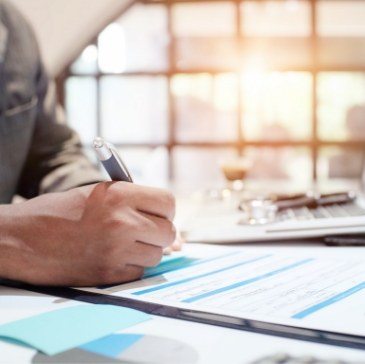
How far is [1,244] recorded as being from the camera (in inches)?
23.8

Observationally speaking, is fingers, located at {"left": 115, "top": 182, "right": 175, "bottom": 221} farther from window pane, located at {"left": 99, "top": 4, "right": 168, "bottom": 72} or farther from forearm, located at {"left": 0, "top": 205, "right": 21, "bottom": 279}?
window pane, located at {"left": 99, "top": 4, "right": 168, "bottom": 72}

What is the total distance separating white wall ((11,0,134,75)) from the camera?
8.94 ft

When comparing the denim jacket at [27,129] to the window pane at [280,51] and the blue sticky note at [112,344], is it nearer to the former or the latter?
the blue sticky note at [112,344]

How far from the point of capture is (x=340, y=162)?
3357 millimetres

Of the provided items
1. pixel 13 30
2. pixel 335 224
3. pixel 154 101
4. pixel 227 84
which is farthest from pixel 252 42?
pixel 335 224

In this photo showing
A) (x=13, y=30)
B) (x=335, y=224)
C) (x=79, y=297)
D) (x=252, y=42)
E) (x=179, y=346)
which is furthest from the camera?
(x=252, y=42)

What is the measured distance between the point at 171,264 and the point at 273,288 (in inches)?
6.6

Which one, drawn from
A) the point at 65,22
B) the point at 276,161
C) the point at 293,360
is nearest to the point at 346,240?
the point at 293,360

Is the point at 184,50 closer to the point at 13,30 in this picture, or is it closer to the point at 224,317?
the point at 13,30

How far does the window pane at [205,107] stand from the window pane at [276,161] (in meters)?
0.17

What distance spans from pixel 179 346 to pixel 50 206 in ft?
0.85

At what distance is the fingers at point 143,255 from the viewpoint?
0.60 m

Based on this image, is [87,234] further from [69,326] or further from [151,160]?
[151,160]

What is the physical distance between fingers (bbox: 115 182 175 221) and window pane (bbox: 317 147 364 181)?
283 cm
